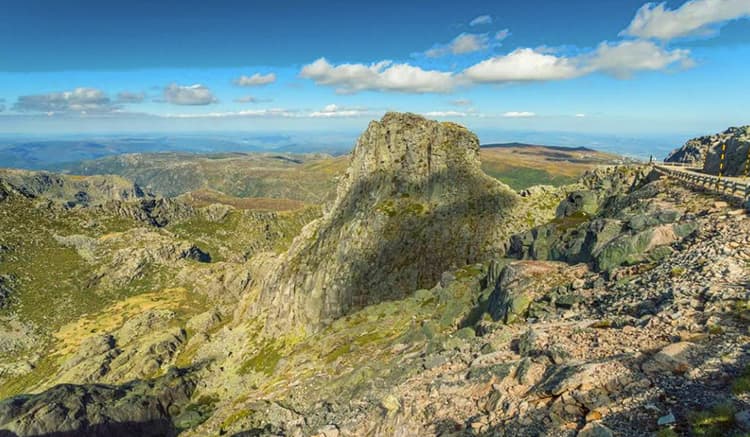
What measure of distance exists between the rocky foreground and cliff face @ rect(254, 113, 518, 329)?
477mm

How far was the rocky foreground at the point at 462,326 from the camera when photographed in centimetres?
1839

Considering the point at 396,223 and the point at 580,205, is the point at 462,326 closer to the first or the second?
the point at 580,205

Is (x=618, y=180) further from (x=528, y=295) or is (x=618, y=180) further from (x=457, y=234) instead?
(x=528, y=295)

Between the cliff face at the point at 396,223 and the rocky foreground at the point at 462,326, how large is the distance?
48 centimetres

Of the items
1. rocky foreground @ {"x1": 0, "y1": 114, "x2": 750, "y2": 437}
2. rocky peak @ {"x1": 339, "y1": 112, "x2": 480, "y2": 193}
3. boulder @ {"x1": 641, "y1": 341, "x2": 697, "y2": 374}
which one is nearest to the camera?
boulder @ {"x1": 641, "y1": 341, "x2": 697, "y2": 374}

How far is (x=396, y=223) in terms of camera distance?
95312 millimetres

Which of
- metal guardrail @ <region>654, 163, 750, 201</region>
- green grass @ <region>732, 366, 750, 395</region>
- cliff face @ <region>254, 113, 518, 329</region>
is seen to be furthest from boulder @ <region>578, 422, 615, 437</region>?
cliff face @ <region>254, 113, 518, 329</region>

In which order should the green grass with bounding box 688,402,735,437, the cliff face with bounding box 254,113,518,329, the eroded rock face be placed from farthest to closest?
the cliff face with bounding box 254,113,518,329 → the eroded rock face → the green grass with bounding box 688,402,735,437

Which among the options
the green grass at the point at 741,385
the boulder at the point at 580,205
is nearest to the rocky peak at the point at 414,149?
the boulder at the point at 580,205

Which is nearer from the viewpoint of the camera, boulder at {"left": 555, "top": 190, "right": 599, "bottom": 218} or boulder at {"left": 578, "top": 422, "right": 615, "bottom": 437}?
boulder at {"left": 578, "top": 422, "right": 615, "bottom": 437}

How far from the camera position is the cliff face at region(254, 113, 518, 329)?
293ft

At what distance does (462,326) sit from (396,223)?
53519 millimetres

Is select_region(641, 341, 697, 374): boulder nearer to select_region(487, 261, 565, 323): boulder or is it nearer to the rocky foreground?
the rocky foreground

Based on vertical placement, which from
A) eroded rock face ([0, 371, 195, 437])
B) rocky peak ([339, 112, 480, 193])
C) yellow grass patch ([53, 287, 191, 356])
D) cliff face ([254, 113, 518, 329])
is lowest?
yellow grass patch ([53, 287, 191, 356])
